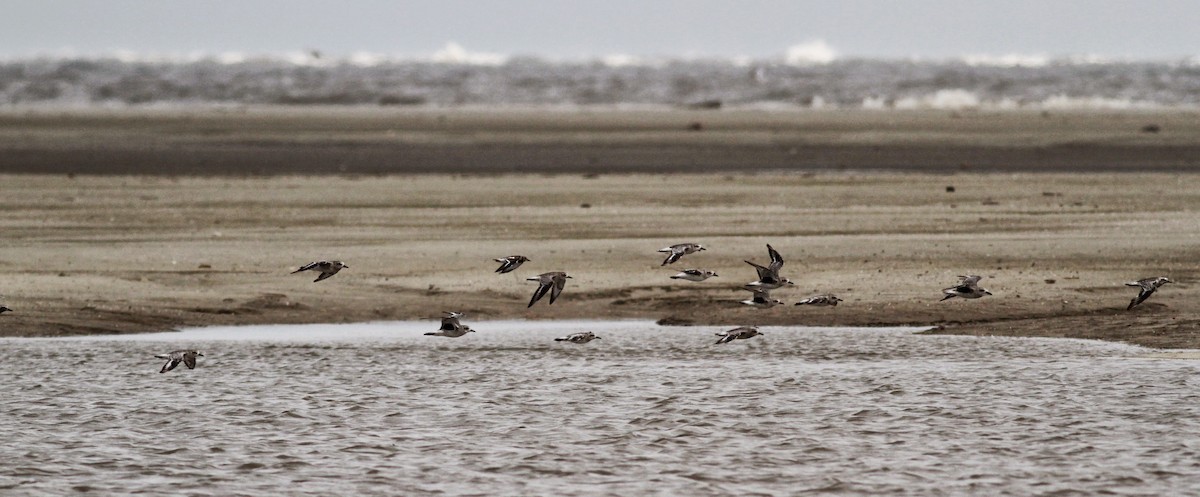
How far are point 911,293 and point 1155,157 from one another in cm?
2384

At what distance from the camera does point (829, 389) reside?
14539mm

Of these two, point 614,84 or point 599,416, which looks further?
point 614,84

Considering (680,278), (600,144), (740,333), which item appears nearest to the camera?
(740,333)

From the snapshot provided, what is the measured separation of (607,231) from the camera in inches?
998

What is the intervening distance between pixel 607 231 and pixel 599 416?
12.0m

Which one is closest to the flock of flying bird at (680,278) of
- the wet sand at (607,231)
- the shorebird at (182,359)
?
the shorebird at (182,359)

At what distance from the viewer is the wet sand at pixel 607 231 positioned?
19.4 metres

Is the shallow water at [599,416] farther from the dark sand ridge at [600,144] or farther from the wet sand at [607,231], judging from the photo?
the dark sand ridge at [600,144]

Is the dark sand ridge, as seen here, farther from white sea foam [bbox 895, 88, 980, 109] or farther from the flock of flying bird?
the flock of flying bird

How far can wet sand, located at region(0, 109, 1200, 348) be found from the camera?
63.6 feet

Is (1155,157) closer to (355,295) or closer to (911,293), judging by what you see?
(911,293)

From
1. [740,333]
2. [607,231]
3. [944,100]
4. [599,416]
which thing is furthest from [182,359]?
[944,100]

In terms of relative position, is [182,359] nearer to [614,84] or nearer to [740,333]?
[740,333]

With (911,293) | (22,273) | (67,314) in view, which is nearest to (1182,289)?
(911,293)
